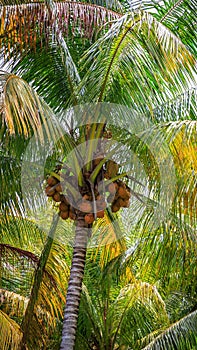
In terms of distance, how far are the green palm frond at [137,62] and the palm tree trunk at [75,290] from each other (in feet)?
4.52

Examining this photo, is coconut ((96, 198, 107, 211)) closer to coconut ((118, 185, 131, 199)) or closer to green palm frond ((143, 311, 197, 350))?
coconut ((118, 185, 131, 199))

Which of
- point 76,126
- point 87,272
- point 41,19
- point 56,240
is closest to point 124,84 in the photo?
point 76,126

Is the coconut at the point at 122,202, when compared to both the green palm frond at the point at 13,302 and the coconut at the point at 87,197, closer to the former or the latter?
the coconut at the point at 87,197

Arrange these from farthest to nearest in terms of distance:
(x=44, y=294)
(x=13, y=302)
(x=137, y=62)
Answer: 1. (x=13, y=302)
2. (x=44, y=294)
3. (x=137, y=62)

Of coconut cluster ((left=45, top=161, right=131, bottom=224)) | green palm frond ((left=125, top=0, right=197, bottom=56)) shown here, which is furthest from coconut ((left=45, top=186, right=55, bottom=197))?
green palm frond ((left=125, top=0, right=197, bottom=56))

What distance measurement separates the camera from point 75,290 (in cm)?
624

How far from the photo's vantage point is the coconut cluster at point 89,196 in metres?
6.09

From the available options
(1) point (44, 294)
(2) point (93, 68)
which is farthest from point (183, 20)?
(1) point (44, 294)

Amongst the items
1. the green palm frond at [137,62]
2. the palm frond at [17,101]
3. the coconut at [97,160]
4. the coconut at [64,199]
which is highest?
the green palm frond at [137,62]

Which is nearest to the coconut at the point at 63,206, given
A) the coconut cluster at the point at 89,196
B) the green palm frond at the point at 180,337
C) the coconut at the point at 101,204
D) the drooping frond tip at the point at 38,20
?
the coconut cluster at the point at 89,196

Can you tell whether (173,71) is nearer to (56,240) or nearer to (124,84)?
(124,84)

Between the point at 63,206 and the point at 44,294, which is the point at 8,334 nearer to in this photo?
the point at 44,294

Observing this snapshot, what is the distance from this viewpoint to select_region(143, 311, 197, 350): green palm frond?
7.49 m

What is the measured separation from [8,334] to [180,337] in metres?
2.23
